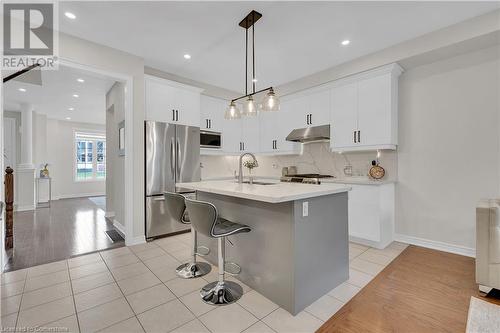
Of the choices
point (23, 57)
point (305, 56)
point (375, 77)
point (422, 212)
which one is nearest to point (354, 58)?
point (375, 77)

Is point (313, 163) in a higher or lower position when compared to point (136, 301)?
higher

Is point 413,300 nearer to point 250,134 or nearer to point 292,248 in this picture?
point 292,248

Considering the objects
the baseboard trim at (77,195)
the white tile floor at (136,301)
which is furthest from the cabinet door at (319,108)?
the baseboard trim at (77,195)

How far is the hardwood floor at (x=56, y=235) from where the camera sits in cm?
301

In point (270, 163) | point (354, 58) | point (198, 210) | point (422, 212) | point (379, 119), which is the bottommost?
point (422, 212)

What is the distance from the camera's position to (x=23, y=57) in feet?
9.09

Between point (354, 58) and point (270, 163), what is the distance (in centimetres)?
287

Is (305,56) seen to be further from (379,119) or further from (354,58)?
(379,119)

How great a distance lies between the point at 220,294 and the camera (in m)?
2.05

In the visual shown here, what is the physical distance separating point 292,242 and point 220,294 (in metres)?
0.85

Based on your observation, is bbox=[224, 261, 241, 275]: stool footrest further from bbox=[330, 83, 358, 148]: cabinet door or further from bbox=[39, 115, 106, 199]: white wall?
bbox=[39, 115, 106, 199]: white wall

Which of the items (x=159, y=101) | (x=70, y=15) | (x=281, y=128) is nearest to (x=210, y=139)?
(x=159, y=101)

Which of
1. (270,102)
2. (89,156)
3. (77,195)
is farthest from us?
(89,156)

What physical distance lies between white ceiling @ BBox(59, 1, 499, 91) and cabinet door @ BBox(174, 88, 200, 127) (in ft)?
1.83
